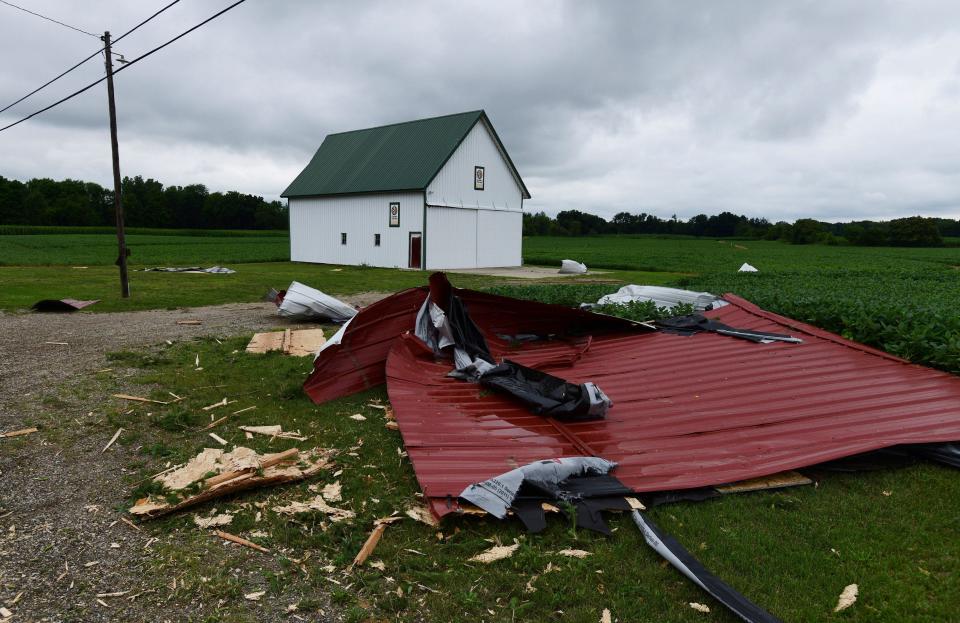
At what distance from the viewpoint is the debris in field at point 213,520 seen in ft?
12.5

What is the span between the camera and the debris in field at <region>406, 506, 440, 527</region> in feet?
12.2

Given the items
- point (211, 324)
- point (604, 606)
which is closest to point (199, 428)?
point (604, 606)

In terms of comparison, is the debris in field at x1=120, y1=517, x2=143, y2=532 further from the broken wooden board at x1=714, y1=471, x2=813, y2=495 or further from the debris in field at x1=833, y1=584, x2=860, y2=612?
the debris in field at x1=833, y1=584, x2=860, y2=612

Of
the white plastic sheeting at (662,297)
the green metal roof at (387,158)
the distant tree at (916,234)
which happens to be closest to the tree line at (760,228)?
the distant tree at (916,234)

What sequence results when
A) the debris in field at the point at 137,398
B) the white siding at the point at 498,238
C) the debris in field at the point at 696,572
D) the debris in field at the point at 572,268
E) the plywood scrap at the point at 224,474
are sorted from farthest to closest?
the white siding at the point at 498,238, the debris in field at the point at 572,268, the debris in field at the point at 137,398, the plywood scrap at the point at 224,474, the debris in field at the point at 696,572

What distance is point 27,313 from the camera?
12.5 metres

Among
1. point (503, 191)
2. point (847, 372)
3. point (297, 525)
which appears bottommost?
point (297, 525)

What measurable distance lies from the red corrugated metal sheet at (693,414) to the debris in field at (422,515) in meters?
0.11

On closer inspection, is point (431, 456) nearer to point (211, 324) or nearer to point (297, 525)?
point (297, 525)

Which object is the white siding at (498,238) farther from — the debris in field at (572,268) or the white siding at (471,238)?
the debris in field at (572,268)

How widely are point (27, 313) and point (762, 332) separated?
14011 millimetres

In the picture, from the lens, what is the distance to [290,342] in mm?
9188

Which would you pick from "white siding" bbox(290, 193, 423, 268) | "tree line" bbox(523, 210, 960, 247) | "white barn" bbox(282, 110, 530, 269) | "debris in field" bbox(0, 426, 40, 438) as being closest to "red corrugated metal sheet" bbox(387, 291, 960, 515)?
"debris in field" bbox(0, 426, 40, 438)

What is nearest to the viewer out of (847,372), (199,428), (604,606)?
(604,606)
